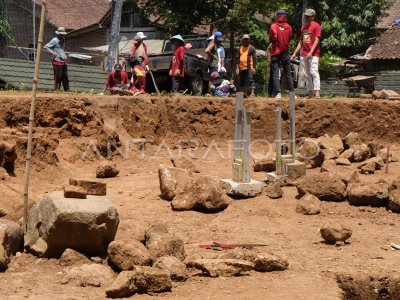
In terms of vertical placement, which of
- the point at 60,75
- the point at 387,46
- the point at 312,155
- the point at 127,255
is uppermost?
the point at 387,46

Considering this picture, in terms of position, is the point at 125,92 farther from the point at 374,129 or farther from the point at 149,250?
the point at 149,250

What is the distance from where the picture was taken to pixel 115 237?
338 inches

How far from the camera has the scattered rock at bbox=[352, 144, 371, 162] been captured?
554 inches

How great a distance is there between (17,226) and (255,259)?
7.76 feet

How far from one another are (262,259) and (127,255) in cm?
122

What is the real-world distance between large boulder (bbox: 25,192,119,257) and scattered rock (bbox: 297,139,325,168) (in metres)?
6.08

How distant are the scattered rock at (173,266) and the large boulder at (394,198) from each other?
3892mm

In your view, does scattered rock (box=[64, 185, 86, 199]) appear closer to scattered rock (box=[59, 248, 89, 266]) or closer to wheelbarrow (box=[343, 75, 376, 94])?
scattered rock (box=[59, 248, 89, 266])

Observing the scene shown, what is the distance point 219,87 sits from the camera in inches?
682

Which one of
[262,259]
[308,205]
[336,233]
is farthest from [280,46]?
[262,259]

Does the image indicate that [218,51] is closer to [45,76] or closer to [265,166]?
[45,76]

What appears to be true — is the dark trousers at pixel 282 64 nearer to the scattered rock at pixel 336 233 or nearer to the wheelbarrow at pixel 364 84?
the wheelbarrow at pixel 364 84

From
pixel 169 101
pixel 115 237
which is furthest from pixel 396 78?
pixel 115 237

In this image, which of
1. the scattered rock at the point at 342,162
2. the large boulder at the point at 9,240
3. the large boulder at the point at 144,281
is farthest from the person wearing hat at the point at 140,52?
the large boulder at the point at 144,281
